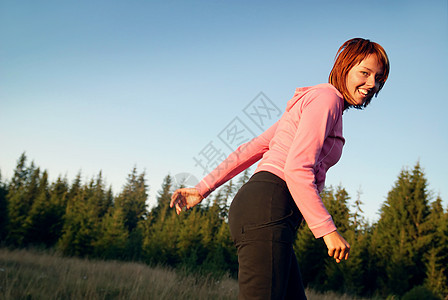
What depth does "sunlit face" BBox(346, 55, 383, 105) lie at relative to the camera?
4.78ft

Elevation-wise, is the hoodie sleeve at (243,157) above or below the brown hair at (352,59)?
below

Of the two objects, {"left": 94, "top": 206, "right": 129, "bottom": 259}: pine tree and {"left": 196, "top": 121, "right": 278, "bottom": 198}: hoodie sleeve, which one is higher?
{"left": 196, "top": 121, "right": 278, "bottom": 198}: hoodie sleeve

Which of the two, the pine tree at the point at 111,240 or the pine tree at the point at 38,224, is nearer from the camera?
the pine tree at the point at 111,240

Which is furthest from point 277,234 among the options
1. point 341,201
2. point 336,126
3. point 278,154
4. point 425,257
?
point 341,201

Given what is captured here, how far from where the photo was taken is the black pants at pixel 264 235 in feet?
3.90

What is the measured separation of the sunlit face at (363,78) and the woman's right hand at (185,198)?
99 centimetres

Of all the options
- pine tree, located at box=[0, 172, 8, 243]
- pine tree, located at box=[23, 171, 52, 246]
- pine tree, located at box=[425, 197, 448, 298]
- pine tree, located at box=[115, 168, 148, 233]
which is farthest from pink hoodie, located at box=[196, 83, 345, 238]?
pine tree, located at box=[115, 168, 148, 233]

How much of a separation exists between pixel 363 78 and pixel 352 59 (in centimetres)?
11

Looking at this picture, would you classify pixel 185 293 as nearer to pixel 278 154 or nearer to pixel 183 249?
pixel 278 154

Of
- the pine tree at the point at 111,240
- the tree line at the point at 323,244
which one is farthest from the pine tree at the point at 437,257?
the pine tree at the point at 111,240

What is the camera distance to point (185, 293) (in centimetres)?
525

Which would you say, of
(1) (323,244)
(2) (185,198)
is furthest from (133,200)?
(2) (185,198)

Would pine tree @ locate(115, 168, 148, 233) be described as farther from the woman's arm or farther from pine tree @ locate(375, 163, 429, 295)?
the woman's arm

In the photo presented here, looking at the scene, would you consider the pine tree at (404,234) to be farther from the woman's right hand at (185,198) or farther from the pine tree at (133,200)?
the pine tree at (133,200)
